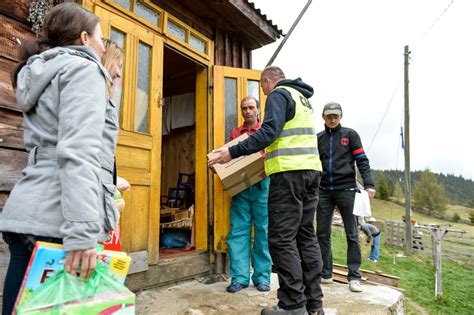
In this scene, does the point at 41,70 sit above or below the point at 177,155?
below

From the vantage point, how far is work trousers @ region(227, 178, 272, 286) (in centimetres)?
358

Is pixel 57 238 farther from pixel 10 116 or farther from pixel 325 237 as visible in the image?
pixel 325 237

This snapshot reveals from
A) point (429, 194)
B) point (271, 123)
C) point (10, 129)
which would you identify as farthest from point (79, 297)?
point (429, 194)

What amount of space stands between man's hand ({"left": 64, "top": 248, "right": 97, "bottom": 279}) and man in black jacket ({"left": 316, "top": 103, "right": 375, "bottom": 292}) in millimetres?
3129

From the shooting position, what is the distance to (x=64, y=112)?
1.20 metres

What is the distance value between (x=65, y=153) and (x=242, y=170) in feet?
8.10

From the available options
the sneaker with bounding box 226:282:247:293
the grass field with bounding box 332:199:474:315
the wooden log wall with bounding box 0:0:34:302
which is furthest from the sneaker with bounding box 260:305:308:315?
the grass field with bounding box 332:199:474:315

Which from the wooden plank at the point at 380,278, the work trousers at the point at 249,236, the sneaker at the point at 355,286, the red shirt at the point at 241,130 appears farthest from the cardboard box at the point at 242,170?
the wooden plank at the point at 380,278

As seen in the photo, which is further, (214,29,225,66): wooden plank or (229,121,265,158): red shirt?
(214,29,225,66): wooden plank

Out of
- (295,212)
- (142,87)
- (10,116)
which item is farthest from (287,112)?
(10,116)

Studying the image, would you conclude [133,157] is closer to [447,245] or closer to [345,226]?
[345,226]

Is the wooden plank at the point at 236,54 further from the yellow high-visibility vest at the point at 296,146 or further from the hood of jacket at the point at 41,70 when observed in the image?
the hood of jacket at the point at 41,70

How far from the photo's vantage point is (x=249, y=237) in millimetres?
3709

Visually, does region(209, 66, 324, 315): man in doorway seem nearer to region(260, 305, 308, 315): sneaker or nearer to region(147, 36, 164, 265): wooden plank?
region(260, 305, 308, 315): sneaker
